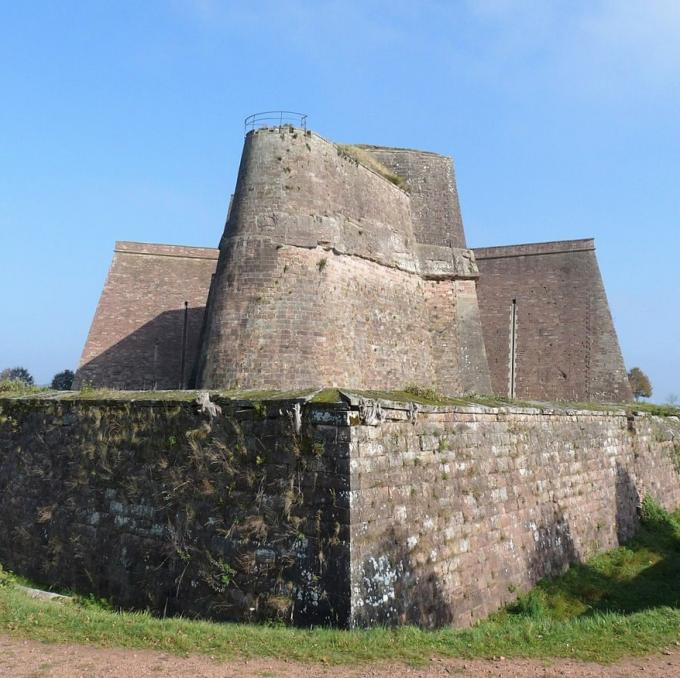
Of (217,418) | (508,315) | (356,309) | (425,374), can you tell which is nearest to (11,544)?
(217,418)

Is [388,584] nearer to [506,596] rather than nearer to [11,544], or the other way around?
[506,596]

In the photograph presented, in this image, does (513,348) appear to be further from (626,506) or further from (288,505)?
(288,505)

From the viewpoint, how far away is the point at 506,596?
372 inches

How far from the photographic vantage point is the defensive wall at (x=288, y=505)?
23.5 ft

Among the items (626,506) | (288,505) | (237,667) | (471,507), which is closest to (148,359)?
(626,506)

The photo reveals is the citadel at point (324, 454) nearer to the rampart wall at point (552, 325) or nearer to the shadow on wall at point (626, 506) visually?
the shadow on wall at point (626, 506)

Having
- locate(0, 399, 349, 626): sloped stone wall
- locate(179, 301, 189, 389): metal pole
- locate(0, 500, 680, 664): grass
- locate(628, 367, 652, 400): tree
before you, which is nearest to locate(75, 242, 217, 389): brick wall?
locate(179, 301, 189, 389): metal pole

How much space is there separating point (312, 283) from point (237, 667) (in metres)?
12.3

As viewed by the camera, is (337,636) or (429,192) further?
(429,192)

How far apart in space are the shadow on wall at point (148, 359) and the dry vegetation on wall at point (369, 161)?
35.8 feet

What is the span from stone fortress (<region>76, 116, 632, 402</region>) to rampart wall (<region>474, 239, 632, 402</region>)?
6 centimetres

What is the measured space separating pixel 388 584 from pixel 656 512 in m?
11.3

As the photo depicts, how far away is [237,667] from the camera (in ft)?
19.2

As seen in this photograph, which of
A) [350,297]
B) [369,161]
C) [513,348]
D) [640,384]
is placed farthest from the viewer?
[640,384]
